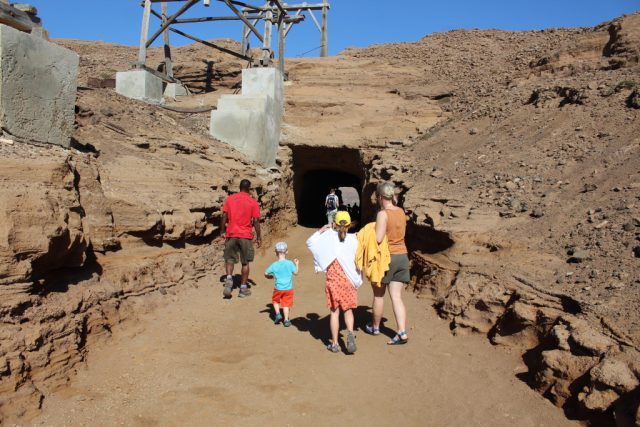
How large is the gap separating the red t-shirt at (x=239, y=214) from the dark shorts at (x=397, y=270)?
8.45 feet

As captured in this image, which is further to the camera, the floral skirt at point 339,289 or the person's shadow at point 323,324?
the person's shadow at point 323,324

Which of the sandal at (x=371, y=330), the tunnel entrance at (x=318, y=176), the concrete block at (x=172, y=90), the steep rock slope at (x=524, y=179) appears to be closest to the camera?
the steep rock slope at (x=524, y=179)

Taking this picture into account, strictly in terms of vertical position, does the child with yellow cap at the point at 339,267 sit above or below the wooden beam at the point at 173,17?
below

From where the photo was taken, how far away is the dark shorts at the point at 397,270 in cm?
504

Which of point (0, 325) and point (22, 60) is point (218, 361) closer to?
point (0, 325)

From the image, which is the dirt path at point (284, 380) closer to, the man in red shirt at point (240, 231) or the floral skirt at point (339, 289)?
the floral skirt at point (339, 289)

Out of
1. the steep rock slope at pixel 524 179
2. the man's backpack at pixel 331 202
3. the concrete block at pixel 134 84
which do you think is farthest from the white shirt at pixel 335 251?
the concrete block at pixel 134 84

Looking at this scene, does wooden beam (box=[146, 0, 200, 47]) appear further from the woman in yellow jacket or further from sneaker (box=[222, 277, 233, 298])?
the woman in yellow jacket

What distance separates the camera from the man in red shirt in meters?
6.85

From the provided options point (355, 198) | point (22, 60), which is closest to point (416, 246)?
point (22, 60)

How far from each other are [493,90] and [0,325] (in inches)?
457

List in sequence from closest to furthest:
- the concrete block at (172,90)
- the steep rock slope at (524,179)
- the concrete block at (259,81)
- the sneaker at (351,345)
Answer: the steep rock slope at (524,179), the sneaker at (351,345), the concrete block at (259,81), the concrete block at (172,90)

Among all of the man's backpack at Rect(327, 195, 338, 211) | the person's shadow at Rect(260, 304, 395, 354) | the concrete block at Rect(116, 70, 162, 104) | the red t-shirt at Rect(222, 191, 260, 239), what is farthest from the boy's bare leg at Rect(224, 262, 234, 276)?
the concrete block at Rect(116, 70, 162, 104)

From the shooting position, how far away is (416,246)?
773 centimetres
